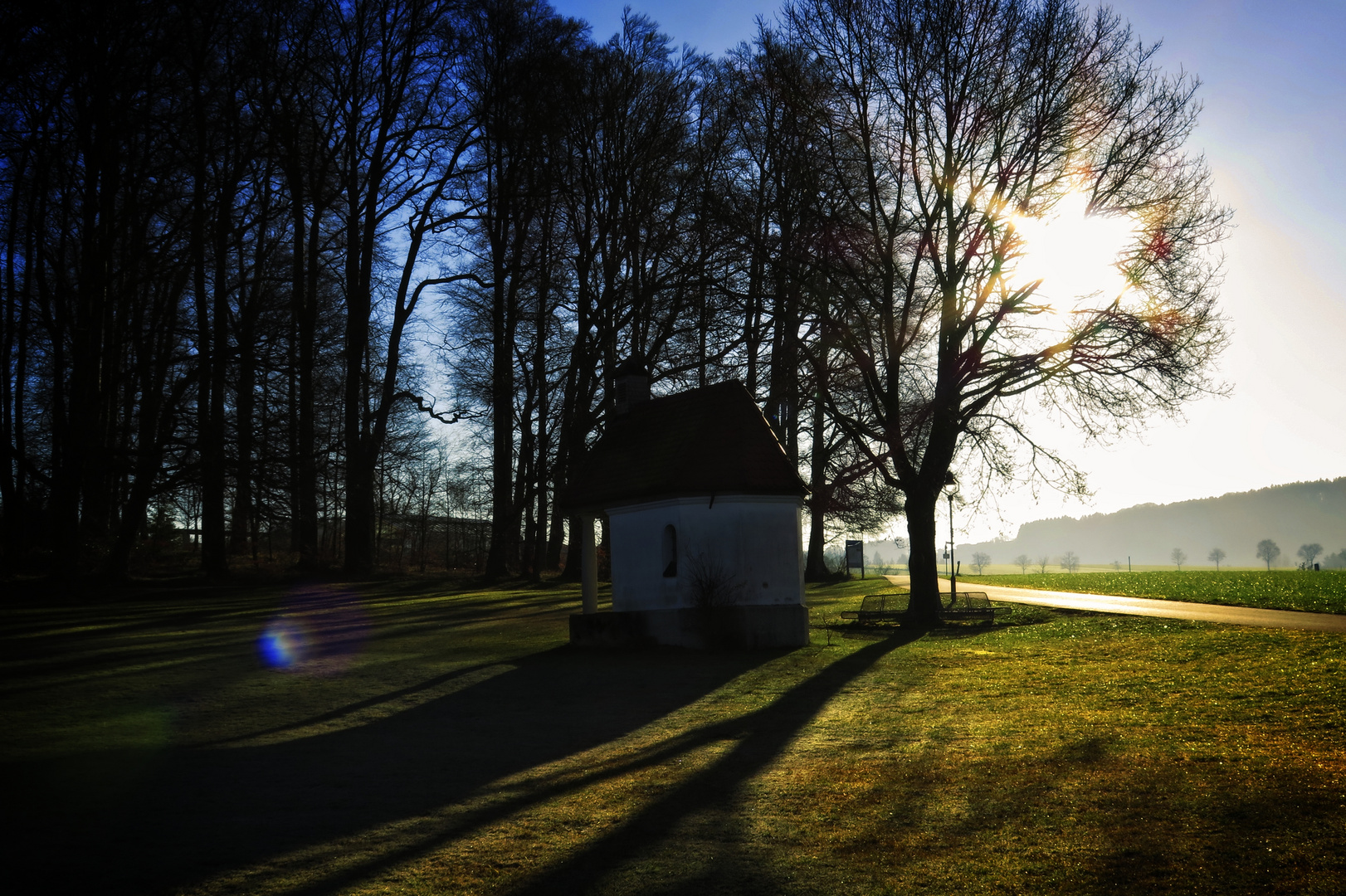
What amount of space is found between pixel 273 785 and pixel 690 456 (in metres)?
12.4

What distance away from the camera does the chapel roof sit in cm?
1959

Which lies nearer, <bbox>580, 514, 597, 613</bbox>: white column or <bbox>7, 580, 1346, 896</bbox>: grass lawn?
<bbox>7, 580, 1346, 896</bbox>: grass lawn

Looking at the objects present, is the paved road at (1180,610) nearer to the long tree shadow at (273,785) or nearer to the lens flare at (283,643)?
the long tree shadow at (273,785)

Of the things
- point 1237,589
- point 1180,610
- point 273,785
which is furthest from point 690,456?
point 1237,589

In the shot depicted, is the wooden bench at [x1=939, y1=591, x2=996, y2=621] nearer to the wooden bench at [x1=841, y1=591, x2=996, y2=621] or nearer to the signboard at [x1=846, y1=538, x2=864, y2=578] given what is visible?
the wooden bench at [x1=841, y1=591, x2=996, y2=621]

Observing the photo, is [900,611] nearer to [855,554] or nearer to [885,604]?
[885,604]

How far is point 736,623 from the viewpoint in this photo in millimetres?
19344

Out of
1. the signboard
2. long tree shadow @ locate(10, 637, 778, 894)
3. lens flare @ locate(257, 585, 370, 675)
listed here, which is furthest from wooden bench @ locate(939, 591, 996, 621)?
the signboard

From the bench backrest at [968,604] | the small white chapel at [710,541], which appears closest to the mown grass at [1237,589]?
the bench backrest at [968,604]

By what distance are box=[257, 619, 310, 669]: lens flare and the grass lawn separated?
16 cm

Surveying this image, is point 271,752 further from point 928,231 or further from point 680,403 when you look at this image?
point 928,231

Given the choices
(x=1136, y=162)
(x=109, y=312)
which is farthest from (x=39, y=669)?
(x=1136, y=162)

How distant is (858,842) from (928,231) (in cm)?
1754

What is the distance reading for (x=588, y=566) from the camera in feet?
74.2
